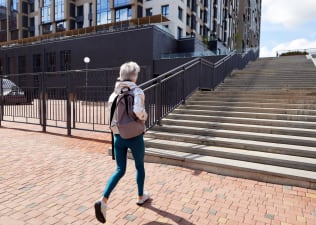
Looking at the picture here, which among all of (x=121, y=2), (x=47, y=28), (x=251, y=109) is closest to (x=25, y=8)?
(x=47, y=28)

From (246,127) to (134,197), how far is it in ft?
11.0

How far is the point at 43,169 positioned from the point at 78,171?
2.23ft

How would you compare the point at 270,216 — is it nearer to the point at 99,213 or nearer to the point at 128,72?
the point at 99,213

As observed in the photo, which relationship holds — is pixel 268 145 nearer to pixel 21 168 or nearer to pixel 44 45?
pixel 21 168

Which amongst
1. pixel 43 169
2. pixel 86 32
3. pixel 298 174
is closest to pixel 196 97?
pixel 298 174

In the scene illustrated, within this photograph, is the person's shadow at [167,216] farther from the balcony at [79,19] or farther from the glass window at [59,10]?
the glass window at [59,10]

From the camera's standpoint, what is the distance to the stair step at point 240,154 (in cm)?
447

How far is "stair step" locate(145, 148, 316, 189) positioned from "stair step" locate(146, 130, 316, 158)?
55 centimetres

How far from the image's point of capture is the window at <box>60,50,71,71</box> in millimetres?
30372

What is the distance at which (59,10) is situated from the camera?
132ft

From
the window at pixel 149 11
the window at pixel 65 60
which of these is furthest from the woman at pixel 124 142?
the window at pixel 149 11

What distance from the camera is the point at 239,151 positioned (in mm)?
5109

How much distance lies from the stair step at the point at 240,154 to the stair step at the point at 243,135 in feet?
1.73

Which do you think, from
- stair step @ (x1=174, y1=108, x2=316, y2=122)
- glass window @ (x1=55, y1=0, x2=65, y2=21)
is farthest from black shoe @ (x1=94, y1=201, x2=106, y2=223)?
glass window @ (x1=55, y1=0, x2=65, y2=21)
